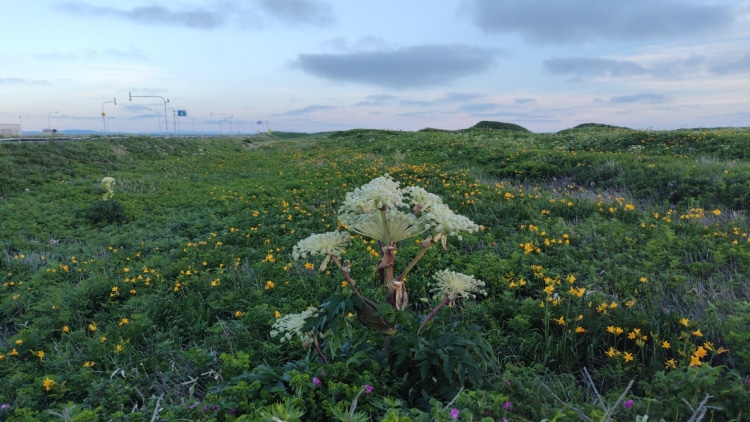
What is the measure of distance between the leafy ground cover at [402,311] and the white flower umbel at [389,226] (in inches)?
14.4

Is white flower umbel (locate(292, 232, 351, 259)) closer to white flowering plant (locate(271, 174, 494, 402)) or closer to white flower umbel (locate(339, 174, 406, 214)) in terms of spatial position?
white flowering plant (locate(271, 174, 494, 402))

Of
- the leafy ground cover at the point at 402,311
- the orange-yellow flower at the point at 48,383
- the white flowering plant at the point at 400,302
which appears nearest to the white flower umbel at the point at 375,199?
the white flowering plant at the point at 400,302

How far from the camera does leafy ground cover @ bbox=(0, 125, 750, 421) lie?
206 centimetres

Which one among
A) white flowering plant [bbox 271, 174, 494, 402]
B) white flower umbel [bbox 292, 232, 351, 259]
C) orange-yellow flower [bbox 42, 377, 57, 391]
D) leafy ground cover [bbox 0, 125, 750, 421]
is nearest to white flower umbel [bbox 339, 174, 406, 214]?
white flowering plant [bbox 271, 174, 494, 402]

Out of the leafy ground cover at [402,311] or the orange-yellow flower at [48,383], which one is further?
the orange-yellow flower at [48,383]

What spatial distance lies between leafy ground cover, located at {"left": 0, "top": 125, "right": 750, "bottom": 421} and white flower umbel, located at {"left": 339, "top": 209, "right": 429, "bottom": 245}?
37cm

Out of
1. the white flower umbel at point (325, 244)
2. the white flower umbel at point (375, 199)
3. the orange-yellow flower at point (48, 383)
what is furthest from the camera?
the orange-yellow flower at point (48, 383)

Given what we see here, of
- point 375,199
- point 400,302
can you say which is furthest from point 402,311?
point 375,199

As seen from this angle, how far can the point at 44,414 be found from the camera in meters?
2.63

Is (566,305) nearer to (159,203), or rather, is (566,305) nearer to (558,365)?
(558,365)

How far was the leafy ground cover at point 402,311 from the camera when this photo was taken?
2.06 m

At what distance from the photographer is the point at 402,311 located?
2070mm

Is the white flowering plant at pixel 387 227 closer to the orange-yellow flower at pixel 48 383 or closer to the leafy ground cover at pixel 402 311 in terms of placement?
the leafy ground cover at pixel 402 311

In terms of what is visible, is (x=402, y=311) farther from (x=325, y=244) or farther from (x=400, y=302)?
(x=325, y=244)
